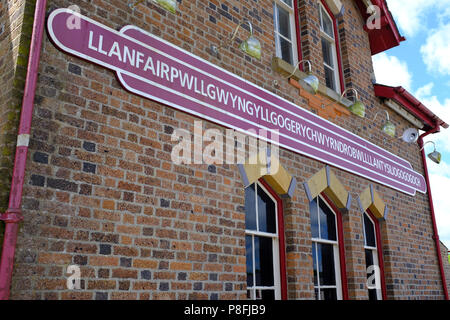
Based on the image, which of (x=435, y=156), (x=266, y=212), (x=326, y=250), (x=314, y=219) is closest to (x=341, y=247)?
(x=326, y=250)

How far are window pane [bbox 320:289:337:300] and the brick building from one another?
24 millimetres

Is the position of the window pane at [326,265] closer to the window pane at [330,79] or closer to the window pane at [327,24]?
the window pane at [330,79]

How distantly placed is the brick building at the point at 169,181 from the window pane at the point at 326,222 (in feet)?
0.09

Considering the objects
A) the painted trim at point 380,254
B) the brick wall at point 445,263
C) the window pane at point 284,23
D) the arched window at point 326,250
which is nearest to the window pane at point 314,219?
the arched window at point 326,250

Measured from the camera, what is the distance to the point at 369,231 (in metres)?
7.05

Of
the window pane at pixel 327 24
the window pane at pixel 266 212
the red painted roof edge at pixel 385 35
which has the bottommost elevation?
the window pane at pixel 266 212

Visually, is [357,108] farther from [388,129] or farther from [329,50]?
[329,50]

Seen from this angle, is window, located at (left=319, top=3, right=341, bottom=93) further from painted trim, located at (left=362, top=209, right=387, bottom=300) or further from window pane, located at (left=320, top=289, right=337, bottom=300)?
window pane, located at (left=320, top=289, right=337, bottom=300)

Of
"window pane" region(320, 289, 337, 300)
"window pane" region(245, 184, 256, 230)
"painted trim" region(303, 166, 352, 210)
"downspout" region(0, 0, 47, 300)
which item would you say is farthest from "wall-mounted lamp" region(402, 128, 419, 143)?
"downspout" region(0, 0, 47, 300)

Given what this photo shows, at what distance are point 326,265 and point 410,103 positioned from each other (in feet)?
15.5

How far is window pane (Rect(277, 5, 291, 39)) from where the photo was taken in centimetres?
654

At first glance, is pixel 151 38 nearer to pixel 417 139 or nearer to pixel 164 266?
pixel 164 266

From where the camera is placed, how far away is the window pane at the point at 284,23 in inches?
257
